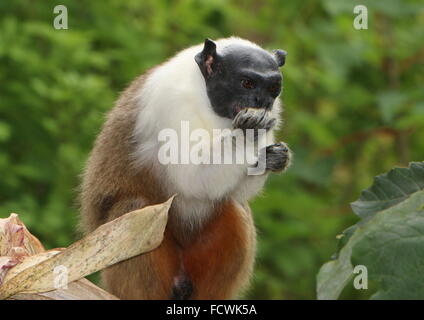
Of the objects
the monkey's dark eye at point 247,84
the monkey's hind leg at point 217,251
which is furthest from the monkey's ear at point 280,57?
the monkey's hind leg at point 217,251

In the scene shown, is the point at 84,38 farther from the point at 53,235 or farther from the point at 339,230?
the point at 339,230

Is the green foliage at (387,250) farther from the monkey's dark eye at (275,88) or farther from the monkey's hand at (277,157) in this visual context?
the monkey's dark eye at (275,88)

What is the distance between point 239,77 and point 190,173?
0.61 meters

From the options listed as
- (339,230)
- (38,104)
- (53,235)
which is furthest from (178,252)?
(339,230)

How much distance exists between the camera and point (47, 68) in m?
6.75

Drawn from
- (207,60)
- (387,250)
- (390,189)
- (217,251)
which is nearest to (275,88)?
(207,60)

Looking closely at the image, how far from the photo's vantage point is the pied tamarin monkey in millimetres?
3939

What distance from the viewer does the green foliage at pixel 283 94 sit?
646 centimetres

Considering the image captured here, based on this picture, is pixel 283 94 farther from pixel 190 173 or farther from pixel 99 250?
pixel 99 250

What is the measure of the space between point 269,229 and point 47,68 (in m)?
2.76

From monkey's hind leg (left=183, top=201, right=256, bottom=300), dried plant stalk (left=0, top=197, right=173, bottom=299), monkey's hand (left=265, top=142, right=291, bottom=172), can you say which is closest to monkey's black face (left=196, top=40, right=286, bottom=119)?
monkey's hand (left=265, top=142, right=291, bottom=172)

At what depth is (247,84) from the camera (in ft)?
13.0

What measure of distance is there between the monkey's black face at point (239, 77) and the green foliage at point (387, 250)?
1855 millimetres

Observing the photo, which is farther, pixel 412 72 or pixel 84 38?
pixel 412 72
